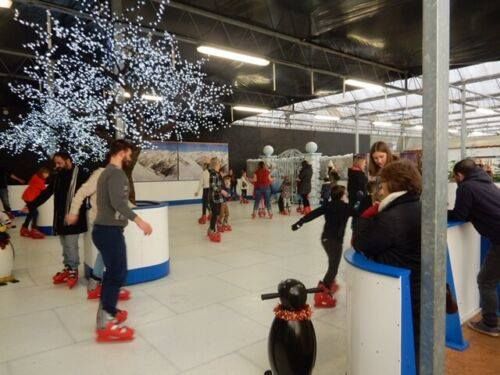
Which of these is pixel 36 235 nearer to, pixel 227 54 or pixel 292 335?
pixel 227 54

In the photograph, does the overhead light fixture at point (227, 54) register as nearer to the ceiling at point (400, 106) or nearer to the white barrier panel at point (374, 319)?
the ceiling at point (400, 106)

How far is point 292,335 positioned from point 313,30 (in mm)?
5719

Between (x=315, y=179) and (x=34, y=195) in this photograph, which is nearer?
(x=34, y=195)

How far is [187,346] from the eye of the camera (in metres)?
2.46

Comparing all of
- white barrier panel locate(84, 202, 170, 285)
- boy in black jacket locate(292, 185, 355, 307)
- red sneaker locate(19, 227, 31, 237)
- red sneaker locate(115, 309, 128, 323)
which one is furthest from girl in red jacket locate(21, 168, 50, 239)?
boy in black jacket locate(292, 185, 355, 307)

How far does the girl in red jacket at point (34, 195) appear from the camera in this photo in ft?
19.8

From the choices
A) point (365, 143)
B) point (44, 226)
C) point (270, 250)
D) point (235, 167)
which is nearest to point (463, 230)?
point (270, 250)

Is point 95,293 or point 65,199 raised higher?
point 65,199

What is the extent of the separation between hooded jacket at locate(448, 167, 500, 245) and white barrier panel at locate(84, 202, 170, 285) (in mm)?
2903

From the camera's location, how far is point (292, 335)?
5.51 ft

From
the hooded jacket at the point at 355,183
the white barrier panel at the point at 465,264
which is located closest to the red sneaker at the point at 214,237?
the hooded jacket at the point at 355,183

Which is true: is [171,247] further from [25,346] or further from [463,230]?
[463,230]

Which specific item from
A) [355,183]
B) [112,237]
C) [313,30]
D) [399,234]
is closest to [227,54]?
[313,30]

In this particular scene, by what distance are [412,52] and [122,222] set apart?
6.59 metres
